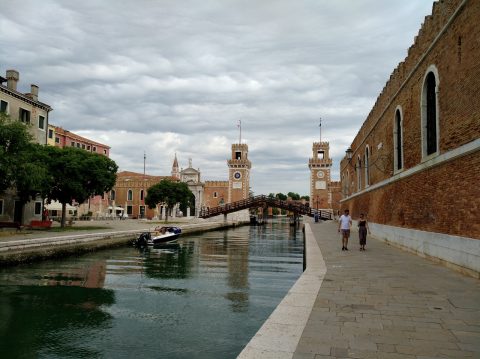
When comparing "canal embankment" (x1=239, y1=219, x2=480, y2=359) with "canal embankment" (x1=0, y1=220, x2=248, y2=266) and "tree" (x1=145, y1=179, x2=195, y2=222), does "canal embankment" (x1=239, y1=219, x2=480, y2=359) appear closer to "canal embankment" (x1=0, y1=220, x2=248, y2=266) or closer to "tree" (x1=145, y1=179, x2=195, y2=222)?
"canal embankment" (x1=0, y1=220, x2=248, y2=266)

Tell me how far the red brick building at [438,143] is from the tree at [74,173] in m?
18.3

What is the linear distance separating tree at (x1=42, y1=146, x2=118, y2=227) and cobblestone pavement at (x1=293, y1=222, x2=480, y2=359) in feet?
68.9

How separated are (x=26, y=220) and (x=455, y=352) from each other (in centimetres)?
2992

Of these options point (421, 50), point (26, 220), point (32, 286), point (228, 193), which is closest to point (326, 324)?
point (32, 286)

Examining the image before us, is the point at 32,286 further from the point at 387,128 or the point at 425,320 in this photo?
the point at 387,128

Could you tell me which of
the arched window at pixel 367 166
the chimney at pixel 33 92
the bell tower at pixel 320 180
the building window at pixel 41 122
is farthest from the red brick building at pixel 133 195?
the arched window at pixel 367 166

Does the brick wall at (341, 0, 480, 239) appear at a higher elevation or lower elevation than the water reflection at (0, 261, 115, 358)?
higher

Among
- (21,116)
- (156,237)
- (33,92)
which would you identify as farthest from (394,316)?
(33,92)

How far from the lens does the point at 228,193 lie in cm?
7500

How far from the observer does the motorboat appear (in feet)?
76.3

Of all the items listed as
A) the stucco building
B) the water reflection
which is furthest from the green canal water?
the stucco building

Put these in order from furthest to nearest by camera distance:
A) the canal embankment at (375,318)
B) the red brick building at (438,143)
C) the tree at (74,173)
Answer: the tree at (74,173)
the red brick building at (438,143)
the canal embankment at (375,318)

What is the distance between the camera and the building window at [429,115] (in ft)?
40.2

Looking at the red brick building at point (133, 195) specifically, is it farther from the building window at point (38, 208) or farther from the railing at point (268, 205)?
the building window at point (38, 208)
